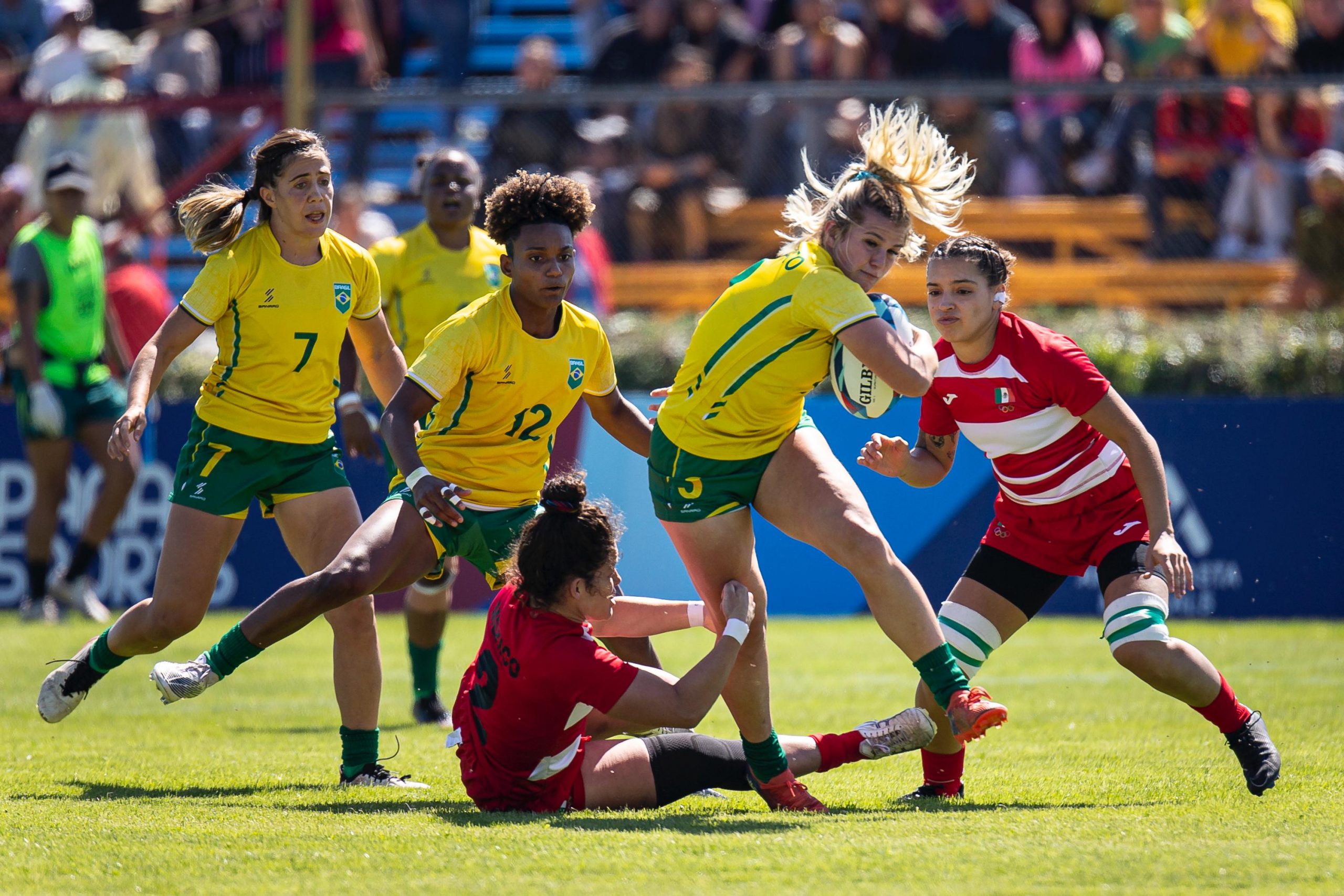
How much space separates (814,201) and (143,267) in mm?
8211

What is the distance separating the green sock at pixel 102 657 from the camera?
5836 mm

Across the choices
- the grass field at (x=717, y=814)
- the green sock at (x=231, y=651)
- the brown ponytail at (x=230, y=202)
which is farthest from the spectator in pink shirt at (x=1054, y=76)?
the green sock at (x=231, y=651)

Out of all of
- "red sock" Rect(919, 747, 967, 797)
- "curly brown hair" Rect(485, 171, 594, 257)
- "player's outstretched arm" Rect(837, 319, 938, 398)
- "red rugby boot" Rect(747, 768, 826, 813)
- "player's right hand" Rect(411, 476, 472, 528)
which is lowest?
"red sock" Rect(919, 747, 967, 797)

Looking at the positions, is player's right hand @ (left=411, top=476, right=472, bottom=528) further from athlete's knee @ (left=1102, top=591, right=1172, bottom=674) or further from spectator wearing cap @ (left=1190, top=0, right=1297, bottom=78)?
spectator wearing cap @ (left=1190, top=0, right=1297, bottom=78)

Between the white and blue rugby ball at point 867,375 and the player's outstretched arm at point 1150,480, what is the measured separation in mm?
691

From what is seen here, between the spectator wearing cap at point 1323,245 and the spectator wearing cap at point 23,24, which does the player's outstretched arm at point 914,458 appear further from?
the spectator wearing cap at point 23,24

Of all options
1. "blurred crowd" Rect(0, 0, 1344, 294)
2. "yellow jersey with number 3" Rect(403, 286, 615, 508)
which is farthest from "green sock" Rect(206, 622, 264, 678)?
"blurred crowd" Rect(0, 0, 1344, 294)

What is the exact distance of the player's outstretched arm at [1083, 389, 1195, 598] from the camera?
5039mm

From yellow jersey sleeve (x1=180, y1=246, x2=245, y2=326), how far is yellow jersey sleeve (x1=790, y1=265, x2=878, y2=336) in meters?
A: 2.07

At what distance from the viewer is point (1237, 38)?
12984mm

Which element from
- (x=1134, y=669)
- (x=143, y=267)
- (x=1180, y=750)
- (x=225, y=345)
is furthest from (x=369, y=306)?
(x=143, y=267)

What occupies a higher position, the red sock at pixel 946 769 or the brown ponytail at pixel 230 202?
the brown ponytail at pixel 230 202

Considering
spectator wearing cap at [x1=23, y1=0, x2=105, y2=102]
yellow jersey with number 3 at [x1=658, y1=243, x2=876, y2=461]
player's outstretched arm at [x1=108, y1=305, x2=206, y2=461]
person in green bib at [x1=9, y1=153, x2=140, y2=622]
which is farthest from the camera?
spectator wearing cap at [x1=23, y1=0, x2=105, y2=102]

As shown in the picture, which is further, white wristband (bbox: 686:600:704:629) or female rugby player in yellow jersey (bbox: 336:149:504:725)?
female rugby player in yellow jersey (bbox: 336:149:504:725)
